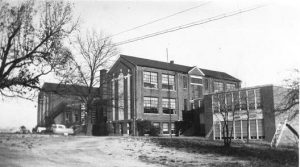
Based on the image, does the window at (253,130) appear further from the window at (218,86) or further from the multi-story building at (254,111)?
the window at (218,86)

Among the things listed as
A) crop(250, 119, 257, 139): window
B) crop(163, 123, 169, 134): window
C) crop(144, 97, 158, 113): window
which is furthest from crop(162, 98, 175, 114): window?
crop(250, 119, 257, 139): window

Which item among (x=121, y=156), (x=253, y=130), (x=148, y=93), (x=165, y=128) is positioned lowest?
(x=121, y=156)

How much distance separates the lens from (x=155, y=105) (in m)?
47.7

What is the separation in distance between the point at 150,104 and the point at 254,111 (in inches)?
626

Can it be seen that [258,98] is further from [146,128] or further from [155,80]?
[155,80]

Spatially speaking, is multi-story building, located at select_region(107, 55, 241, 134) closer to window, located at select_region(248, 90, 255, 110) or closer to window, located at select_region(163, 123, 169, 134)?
window, located at select_region(163, 123, 169, 134)

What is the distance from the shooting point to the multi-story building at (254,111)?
33.5 metres

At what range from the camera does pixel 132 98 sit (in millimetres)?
46062

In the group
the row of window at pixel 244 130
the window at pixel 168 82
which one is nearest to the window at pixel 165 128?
the window at pixel 168 82

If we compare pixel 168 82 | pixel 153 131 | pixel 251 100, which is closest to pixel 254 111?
pixel 251 100

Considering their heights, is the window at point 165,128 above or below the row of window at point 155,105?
below

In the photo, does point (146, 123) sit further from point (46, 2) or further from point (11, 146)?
point (46, 2)

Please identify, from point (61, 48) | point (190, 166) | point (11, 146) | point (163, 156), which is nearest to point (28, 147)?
point (11, 146)

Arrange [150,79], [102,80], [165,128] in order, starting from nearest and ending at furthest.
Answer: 1. [102,80]
2. [150,79]
3. [165,128]
